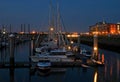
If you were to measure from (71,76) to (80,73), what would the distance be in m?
1.79

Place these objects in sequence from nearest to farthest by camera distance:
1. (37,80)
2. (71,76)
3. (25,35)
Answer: (37,80) → (71,76) → (25,35)

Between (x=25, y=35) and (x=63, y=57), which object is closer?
(x=63, y=57)

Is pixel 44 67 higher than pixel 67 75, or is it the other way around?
pixel 44 67

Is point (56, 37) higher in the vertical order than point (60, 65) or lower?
higher

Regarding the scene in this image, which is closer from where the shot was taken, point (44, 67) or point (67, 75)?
point (44, 67)

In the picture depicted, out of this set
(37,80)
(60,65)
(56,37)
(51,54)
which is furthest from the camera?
(56,37)

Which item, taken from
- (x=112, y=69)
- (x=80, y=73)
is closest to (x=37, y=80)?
(x=80, y=73)

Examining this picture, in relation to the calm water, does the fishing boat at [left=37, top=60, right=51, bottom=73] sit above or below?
above

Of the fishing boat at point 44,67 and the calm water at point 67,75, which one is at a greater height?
the fishing boat at point 44,67

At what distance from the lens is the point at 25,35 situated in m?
153

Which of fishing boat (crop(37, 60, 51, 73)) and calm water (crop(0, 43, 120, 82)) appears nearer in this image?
calm water (crop(0, 43, 120, 82))

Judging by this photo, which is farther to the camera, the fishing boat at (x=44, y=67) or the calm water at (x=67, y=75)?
the fishing boat at (x=44, y=67)

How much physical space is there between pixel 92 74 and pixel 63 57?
552 centimetres

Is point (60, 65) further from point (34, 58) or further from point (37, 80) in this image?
point (37, 80)
